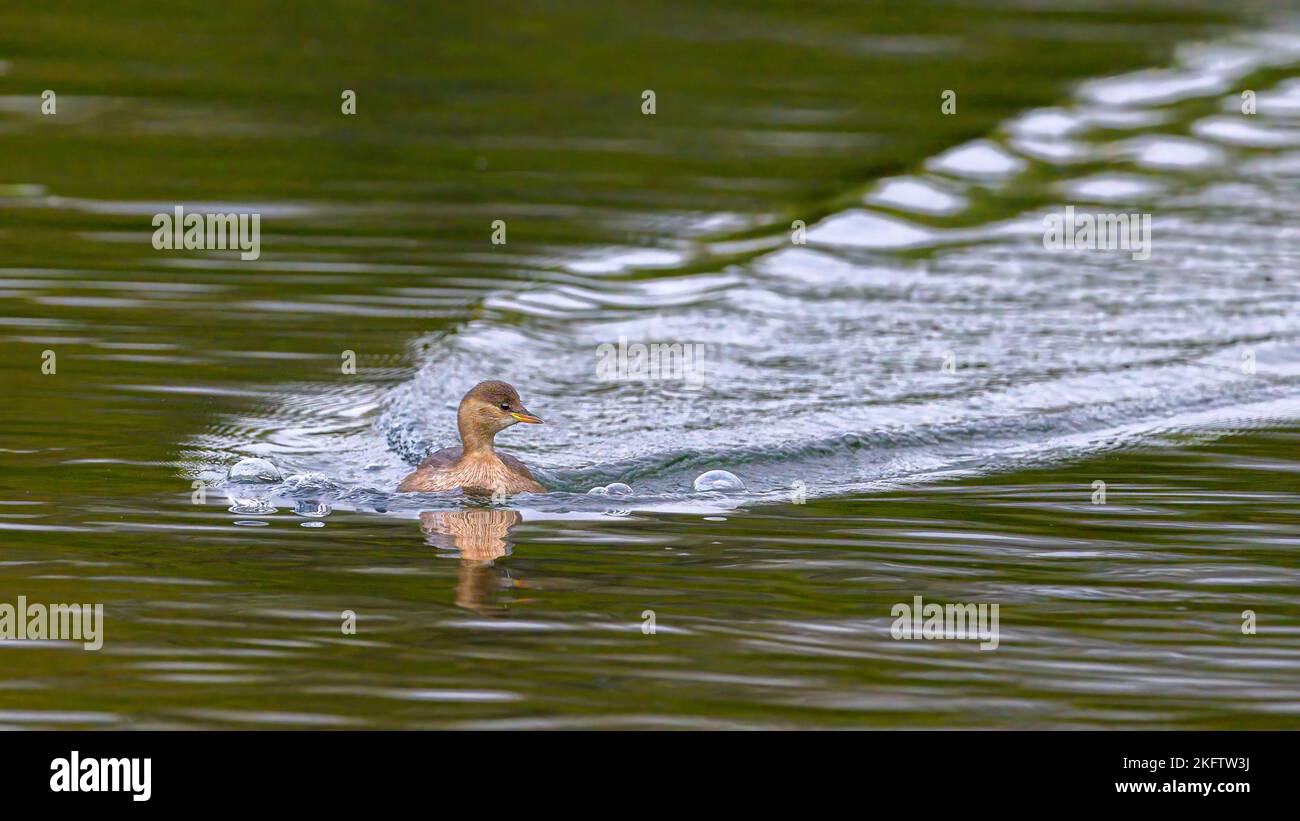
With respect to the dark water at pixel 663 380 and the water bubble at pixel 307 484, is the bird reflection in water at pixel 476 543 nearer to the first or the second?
the dark water at pixel 663 380

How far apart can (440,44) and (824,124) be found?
5.13 m

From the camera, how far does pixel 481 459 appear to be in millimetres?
11133

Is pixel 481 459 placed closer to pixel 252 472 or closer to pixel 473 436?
pixel 473 436

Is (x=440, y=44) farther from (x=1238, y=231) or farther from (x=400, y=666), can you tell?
(x=400, y=666)

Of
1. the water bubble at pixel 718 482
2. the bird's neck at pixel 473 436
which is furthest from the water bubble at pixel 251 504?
the water bubble at pixel 718 482

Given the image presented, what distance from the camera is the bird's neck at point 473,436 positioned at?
11195mm

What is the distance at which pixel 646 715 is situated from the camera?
7.24 m

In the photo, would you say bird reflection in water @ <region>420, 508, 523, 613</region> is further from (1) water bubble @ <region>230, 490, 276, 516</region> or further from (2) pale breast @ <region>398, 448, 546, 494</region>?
(1) water bubble @ <region>230, 490, 276, 516</region>

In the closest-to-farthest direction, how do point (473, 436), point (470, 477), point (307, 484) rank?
1. point (307, 484)
2. point (470, 477)
3. point (473, 436)

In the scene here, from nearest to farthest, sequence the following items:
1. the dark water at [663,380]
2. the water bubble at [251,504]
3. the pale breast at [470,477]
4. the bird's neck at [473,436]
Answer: the dark water at [663,380]
the water bubble at [251,504]
the pale breast at [470,477]
the bird's neck at [473,436]

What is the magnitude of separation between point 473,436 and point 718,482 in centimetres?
134

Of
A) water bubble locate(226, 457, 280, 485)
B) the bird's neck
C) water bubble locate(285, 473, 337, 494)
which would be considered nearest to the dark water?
water bubble locate(285, 473, 337, 494)

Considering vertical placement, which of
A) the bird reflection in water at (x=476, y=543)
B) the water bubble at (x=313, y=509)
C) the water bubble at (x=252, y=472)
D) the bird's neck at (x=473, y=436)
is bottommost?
the bird reflection in water at (x=476, y=543)

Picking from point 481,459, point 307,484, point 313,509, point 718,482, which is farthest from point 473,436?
point 718,482
